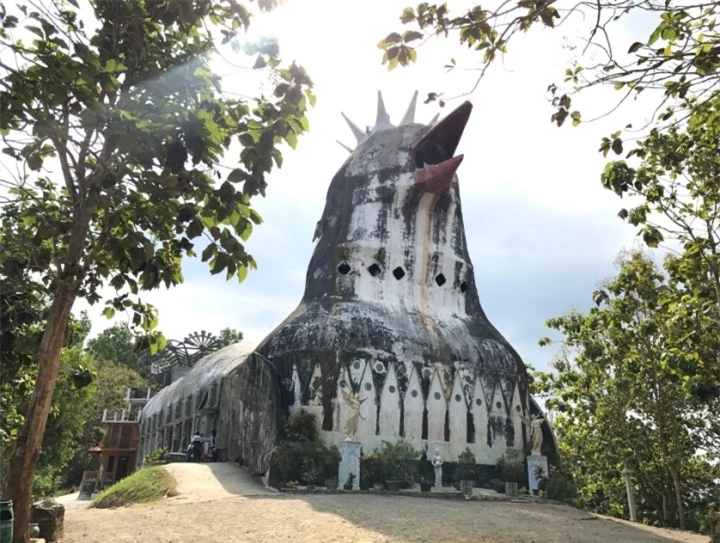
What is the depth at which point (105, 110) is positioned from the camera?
169 inches

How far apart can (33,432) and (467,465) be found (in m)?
11.1

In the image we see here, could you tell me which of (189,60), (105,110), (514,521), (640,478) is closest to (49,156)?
(189,60)

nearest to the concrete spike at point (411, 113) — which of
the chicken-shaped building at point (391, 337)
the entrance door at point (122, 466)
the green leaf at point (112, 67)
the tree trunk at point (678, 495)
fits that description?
the chicken-shaped building at point (391, 337)

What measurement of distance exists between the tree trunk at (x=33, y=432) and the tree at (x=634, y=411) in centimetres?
1217

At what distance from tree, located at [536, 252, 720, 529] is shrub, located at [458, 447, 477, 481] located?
4216 millimetres

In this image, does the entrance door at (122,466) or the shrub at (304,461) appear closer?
the shrub at (304,461)

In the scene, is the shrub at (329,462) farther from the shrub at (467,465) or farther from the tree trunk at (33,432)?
the tree trunk at (33,432)

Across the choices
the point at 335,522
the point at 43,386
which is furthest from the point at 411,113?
the point at 43,386

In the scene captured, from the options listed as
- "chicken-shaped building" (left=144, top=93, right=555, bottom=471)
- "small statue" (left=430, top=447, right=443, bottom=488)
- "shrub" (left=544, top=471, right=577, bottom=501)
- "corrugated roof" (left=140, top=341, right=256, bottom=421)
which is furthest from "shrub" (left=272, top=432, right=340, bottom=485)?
"corrugated roof" (left=140, top=341, right=256, bottom=421)

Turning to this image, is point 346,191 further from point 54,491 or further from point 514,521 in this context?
point 54,491

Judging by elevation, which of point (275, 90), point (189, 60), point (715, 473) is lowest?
point (715, 473)

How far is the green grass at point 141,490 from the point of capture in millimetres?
12478

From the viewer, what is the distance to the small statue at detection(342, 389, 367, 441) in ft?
45.4

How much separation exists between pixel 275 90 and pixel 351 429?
33.6 feet
